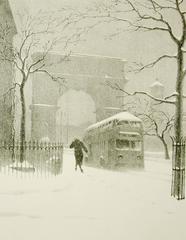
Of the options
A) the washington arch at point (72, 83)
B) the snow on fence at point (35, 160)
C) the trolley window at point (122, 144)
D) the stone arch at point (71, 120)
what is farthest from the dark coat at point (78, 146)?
the trolley window at point (122, 144)

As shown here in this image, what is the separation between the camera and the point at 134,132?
9406 millimetres

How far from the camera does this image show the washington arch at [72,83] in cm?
741

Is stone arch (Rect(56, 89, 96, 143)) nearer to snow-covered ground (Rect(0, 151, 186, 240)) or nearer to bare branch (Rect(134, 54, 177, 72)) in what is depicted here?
snow-covered ground (Rect(0, 151, 186, 240))

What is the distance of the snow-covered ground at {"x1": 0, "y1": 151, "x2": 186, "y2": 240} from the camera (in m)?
5.30

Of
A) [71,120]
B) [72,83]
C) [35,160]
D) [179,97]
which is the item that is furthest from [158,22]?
[35,160]

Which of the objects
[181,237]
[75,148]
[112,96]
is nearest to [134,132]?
[75,148]

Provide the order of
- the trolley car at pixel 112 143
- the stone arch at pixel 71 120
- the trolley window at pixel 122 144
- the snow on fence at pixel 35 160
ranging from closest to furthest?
the snow on fence at pixel 35 160
the stone arch at pixel 71 120
the trolley car at pixel 112 143
the trolley window at pixel 122 144

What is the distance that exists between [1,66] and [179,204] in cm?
524

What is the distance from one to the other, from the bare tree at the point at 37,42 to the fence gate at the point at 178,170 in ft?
6.70

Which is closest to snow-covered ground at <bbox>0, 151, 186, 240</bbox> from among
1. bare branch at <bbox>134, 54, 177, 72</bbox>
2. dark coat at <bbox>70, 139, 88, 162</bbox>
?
dark coat at <bbox>70, 139, 88, 162</bbox>

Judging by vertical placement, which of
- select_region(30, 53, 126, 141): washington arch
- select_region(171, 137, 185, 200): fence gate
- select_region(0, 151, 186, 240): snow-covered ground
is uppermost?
select_region(30, 53, 126, 141): washington arch

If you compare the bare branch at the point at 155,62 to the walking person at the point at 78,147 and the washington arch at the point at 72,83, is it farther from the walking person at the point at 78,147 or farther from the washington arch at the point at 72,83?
the walking person at the point at 78,147

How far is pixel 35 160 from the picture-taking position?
26.7 feet

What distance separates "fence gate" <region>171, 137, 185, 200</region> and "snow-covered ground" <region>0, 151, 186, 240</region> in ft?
0.34
